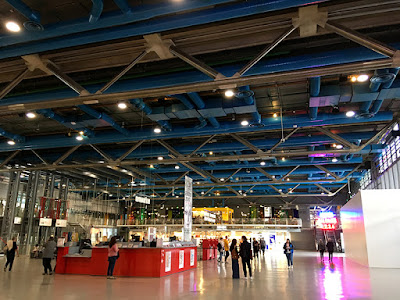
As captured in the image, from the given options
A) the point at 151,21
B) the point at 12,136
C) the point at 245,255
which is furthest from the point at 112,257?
the point at 12,136

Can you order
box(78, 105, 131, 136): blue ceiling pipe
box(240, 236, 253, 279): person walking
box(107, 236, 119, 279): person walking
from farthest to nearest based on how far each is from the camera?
box(78, 105, 131, 136): blue ceiling pipe, box(240, 236, 253, 279): person walking, box(107, 236, 119, 279): person walking

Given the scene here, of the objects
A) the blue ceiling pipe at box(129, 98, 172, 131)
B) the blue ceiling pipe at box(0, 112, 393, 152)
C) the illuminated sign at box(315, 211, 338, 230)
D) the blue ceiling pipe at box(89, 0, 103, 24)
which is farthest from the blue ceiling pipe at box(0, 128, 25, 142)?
the illuminated sign at box(315, 211, 338, 230)

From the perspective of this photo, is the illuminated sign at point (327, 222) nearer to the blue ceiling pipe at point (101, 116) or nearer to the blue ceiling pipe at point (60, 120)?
the blue ceiling pipe at point (101, 116)

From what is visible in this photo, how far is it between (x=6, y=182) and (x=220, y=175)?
63.8ft

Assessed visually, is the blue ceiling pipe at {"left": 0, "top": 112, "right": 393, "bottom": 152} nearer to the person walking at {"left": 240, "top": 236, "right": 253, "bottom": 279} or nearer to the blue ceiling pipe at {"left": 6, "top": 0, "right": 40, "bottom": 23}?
the person walking at {"left": 240, "top": 236, "right": 253, "bottom": 279}

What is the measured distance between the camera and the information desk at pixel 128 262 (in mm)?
11133

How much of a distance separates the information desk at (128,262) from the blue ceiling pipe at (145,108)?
519 centimetres

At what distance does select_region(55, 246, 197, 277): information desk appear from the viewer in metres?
11.1

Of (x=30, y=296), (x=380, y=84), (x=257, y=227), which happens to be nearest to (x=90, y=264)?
(x=30, y=296)

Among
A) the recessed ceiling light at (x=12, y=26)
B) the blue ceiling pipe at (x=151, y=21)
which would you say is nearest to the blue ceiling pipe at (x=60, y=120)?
the blue ceiling pipe at (x=151, y=21)

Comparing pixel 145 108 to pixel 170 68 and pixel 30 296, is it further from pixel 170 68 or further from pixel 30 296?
pixel 30 296

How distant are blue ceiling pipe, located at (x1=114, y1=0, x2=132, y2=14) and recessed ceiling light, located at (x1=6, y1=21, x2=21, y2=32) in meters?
2.55

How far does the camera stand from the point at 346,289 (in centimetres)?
820

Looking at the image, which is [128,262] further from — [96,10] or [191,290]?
[96,10]
